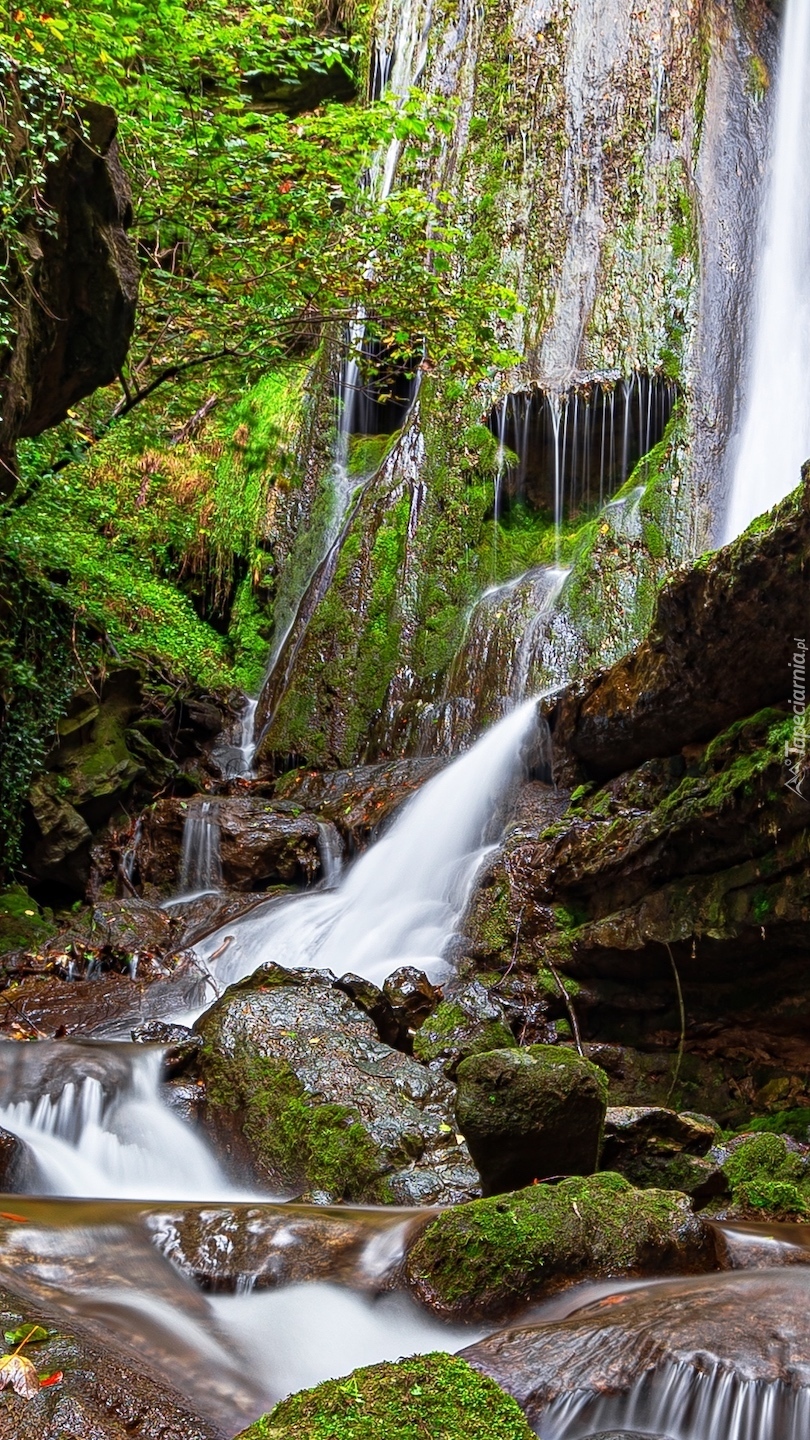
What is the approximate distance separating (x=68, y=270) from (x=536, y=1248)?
5928mm

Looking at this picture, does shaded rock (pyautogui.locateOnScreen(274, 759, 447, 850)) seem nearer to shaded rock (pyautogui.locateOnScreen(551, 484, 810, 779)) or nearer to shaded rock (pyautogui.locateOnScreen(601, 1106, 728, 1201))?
shaded rock (pyautogui.locateOnScreen(551, 484, 810, 779))

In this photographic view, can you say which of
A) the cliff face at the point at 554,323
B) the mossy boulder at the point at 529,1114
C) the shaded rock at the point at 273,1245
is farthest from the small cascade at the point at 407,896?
the shaded rock at the point at 273,1245

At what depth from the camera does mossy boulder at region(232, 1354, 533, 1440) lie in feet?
6.98

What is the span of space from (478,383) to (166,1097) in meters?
12.4

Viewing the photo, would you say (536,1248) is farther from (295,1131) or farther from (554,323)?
(554,323)

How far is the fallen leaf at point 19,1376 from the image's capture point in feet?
7.68

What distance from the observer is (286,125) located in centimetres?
873

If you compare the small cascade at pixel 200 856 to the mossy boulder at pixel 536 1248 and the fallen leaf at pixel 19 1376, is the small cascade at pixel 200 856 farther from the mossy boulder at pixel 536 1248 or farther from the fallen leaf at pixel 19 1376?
the fallen leaf at pixel 19 1376

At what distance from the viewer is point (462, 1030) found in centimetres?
684

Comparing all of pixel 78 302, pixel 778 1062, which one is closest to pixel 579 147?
pixel 78 302

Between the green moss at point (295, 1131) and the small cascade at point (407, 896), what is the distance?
2532 mm

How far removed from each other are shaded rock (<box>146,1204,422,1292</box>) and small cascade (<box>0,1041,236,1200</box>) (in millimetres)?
1362

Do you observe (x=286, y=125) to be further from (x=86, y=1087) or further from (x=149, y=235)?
(x=86, y=1087)

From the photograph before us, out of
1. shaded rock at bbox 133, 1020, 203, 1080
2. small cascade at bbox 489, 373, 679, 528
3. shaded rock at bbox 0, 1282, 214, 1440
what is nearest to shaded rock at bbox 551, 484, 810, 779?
shaded rock at bbox 133, 1020, 203, 1080
